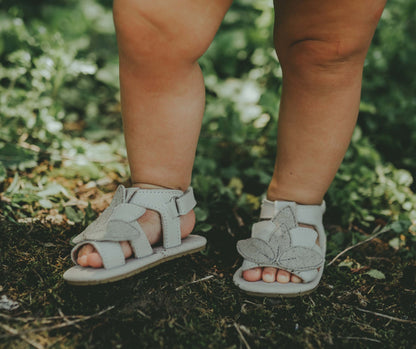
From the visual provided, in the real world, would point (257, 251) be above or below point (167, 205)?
below

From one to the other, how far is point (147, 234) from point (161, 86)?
0.49 meters

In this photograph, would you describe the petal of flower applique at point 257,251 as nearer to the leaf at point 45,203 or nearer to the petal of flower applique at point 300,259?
the petal of flower applique at point 300,259

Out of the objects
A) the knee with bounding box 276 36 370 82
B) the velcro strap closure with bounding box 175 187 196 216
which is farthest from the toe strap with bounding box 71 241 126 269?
the knee with bounding box 276 36 370 82

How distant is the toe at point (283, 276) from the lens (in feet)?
4.30

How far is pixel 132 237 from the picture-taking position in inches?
47.6

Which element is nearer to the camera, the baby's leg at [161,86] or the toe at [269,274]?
the baby's leg at [161,86]

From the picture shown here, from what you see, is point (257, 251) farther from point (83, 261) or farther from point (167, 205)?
point (83, 261)

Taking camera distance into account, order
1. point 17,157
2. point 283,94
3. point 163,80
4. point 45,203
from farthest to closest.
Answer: point 17,157 < point 45,203 < point 283,94 < point 163,80

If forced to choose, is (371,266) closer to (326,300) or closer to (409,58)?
(326,300)

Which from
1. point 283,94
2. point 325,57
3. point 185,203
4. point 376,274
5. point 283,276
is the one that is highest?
point 325,57

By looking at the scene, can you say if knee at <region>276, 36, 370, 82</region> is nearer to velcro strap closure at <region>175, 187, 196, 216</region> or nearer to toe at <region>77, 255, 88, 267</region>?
velcro strap closure at <region>175, 187, 196, 216</region>

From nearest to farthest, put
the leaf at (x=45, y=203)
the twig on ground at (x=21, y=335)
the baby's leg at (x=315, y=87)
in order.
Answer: the twig on ground at (x=21, y=335) < the baby's leg at (x=315, y=87) < the leaf at (x=45, y=203)

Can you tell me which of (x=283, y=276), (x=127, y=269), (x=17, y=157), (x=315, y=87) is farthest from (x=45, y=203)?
(x=315, y=87)

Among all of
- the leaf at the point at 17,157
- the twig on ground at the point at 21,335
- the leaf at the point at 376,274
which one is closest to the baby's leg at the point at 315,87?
the leaf at the point at 376,274
